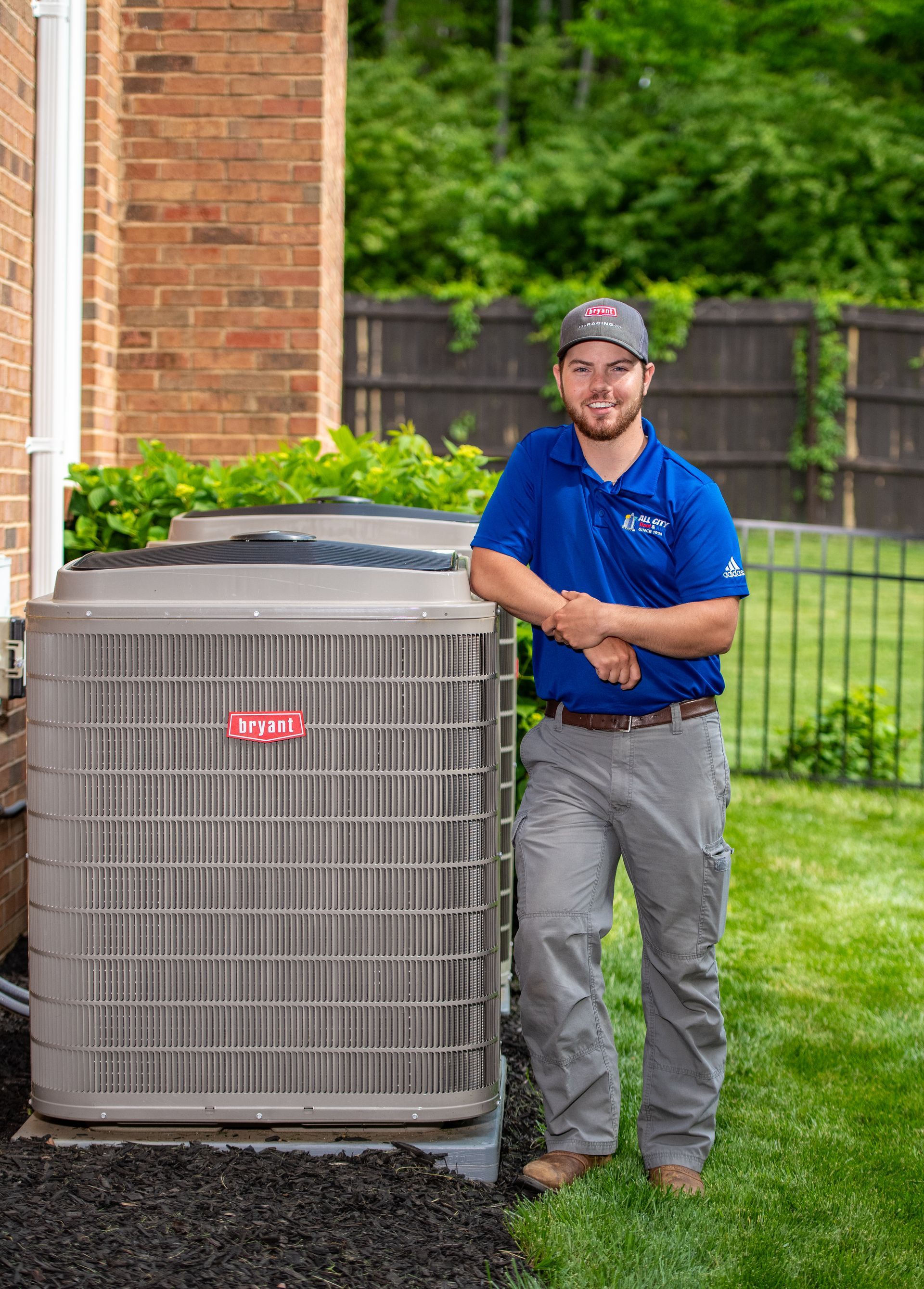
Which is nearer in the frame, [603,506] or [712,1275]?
[712,1275]

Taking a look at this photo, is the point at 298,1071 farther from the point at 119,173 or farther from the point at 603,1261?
the point at 119,173

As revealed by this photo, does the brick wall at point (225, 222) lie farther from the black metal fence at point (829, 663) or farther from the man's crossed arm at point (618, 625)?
the man's crossed arm at point (618, 625)

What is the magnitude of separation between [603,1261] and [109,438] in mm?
4120

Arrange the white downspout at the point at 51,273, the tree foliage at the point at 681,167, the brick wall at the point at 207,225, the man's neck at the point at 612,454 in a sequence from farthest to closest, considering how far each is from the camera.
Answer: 1. the tree foliage at the point at 681,167
2. the brick wall at the point at 207,225
3. the white downspout at the point at 51,273
4. the man's neck at the point at 612,454

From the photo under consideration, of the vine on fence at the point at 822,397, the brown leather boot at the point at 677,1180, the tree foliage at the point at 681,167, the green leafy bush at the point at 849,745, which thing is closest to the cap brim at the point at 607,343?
the brown leather boot at the point at 677,1180

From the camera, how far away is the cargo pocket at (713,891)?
114 inches

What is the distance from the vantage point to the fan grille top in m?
2.63

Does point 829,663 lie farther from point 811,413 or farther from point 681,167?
point 681,167

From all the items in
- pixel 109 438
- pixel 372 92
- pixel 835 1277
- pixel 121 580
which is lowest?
pixel 835 1277

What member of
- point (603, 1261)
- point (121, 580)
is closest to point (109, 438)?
point (121, 580)

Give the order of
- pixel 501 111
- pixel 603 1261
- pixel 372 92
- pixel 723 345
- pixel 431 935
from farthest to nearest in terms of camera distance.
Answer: pixel 501 111
pixel 372 92
pixel 723 345
pixel 431 935
pixel 603 1261

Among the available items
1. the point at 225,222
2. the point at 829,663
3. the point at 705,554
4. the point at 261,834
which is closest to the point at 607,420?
the point at 705,554

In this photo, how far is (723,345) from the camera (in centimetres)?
1463

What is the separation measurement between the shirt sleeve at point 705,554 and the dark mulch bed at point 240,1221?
130cm
